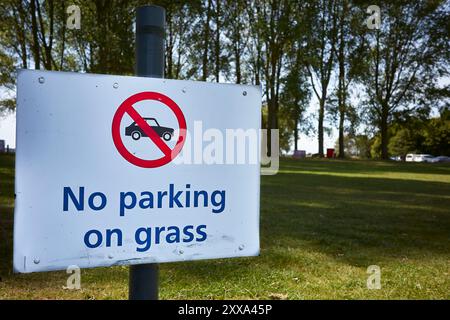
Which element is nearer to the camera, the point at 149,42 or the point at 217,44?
the point at 149,42

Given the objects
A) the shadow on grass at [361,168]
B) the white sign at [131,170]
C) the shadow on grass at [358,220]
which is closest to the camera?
the white sign at [131,170]

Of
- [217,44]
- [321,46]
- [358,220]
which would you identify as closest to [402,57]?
[321,46]

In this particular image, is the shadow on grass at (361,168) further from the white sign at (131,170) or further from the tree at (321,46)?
the white sign at (131,170)

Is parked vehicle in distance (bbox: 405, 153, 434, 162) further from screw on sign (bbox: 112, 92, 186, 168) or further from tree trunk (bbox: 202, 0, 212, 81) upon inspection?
screw on sign (bbox: 112, 92, 186, 168)

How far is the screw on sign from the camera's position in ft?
4.77

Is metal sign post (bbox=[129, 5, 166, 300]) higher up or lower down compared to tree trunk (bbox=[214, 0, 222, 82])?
lower down

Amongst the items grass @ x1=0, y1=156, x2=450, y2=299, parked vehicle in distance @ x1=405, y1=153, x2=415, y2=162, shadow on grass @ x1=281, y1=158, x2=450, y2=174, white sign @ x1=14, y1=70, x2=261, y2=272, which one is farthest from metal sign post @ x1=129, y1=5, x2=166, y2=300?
parked vehicle in distance @ x1=405, y1=153, x2=415, y2=162

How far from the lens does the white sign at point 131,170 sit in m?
1.38

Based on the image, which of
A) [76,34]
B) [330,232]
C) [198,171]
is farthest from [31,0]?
[198,171]

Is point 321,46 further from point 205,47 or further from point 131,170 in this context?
point 131,170

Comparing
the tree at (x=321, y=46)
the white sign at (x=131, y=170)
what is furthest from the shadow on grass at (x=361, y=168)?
the white sign at (x=131, y=170)

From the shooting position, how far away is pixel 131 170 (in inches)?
57.9

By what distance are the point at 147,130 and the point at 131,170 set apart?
0.15 meters

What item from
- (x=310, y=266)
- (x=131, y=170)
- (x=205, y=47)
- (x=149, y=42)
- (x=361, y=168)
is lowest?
(x=310, y=266)
